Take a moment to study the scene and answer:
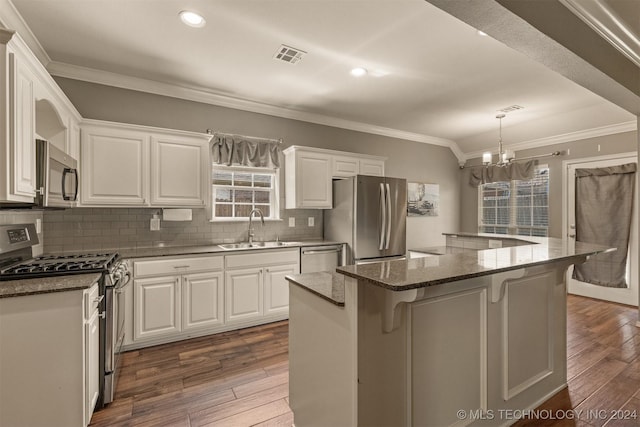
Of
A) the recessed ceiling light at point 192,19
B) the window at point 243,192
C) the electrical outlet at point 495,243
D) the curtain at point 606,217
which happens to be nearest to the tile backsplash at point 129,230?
the window at point 243,192

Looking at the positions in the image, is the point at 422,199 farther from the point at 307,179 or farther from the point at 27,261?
the point at 27,261

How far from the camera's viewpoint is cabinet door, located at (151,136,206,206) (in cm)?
302

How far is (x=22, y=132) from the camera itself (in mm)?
1720

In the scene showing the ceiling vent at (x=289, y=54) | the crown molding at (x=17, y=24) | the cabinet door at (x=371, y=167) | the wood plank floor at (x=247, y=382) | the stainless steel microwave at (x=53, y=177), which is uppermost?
the ceiling vent at (x=289, y=54)

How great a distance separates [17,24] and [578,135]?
21.9ft

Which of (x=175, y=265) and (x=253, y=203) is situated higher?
(x=253, y=203)

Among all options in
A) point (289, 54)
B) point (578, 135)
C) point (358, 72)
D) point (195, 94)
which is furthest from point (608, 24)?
point (195, 94)

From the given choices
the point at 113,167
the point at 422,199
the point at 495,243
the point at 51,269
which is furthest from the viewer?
the point at 422,199

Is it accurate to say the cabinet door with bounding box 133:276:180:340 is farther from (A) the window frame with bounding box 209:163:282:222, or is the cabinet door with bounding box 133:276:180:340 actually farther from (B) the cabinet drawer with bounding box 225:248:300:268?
(A) the window frame with bounding box 209:163:282:222

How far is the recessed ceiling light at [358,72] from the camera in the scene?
9.84ft

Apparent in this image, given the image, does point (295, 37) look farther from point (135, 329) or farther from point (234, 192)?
point (135, 329)

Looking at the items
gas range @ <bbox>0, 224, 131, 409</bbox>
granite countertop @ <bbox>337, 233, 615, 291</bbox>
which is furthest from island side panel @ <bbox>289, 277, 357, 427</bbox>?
gas range @ <bbox>0, 224, 131, 409</bbox>

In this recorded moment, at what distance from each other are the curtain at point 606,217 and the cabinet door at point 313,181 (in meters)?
3.87

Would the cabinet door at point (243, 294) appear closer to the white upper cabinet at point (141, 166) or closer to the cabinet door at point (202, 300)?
the cabinet door at point (202, 300)
